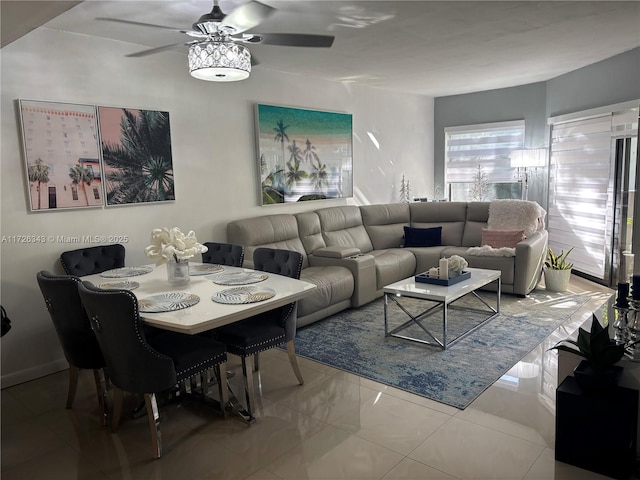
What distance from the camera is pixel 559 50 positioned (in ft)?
15.1

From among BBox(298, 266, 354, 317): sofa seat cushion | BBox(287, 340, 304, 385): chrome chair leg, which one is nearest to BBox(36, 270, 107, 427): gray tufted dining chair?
BBox(287, 340, 304, 385): chrome chair leg

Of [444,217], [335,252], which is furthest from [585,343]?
[444,217]

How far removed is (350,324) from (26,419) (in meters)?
2.59

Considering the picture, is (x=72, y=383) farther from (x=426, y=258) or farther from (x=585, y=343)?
(x=426, y=258)

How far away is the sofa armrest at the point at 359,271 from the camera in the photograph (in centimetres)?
471

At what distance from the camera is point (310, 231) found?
5270 millimetres

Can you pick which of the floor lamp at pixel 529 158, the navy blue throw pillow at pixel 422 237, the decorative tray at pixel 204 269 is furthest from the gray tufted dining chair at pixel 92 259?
the floor lamp at pixel 529 158

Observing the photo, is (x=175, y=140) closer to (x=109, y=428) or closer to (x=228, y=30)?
(x=228, y=30)

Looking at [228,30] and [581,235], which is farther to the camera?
[581,235]

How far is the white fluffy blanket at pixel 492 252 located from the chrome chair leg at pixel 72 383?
404 cm

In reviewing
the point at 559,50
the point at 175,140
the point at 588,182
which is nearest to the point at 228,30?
the point at 175,140

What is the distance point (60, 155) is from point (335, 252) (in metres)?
2.60

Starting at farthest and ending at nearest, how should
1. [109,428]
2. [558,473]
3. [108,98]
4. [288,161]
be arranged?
[288,161] → [108,98] → [109,428] → [558,473]

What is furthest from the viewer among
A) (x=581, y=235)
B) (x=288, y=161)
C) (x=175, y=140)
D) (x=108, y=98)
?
(x=581, y=235)
